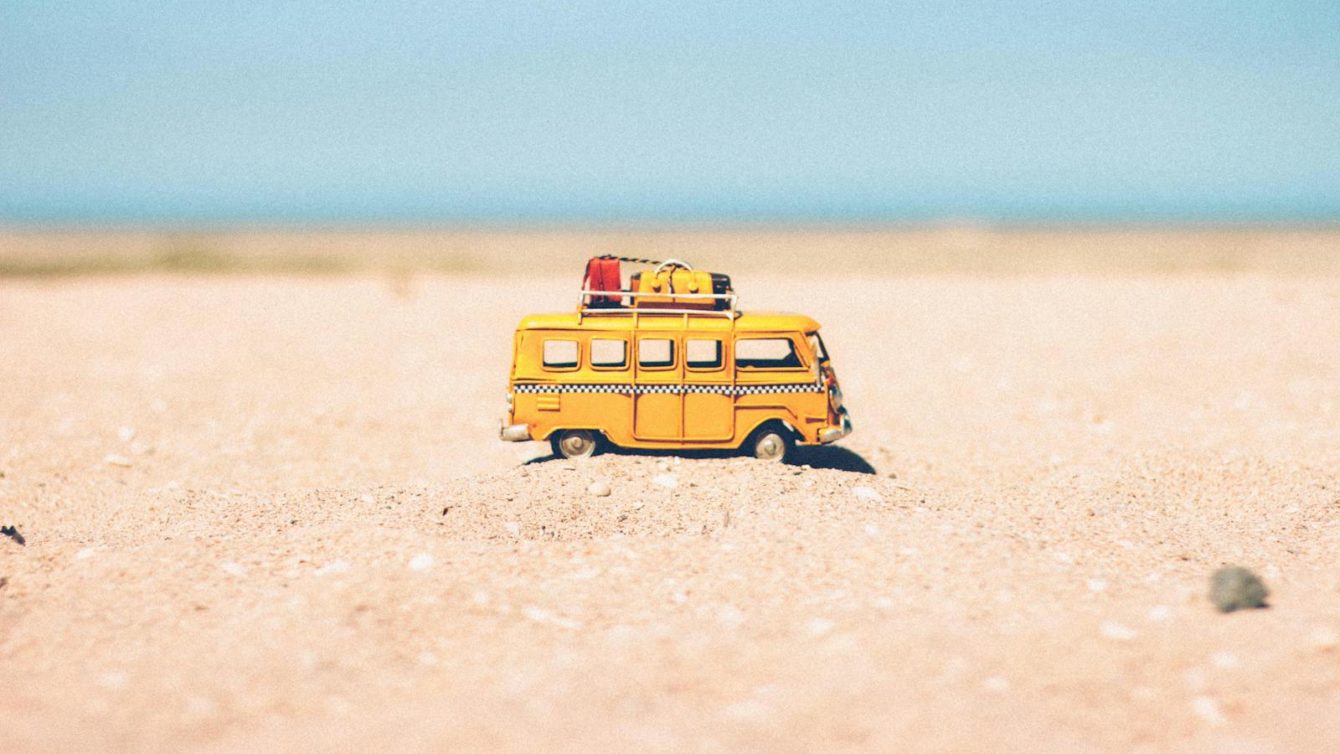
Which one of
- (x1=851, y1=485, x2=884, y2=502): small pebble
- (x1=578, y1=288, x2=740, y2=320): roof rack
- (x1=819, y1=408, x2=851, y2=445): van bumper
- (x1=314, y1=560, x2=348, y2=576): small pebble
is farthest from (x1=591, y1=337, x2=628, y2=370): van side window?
(x1=314, y1=560, x2=348, y2=576): small pebble

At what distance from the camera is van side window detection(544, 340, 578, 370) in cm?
945

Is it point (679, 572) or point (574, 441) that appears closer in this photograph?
point (679, 572)

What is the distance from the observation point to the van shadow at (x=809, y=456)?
9.70 meters

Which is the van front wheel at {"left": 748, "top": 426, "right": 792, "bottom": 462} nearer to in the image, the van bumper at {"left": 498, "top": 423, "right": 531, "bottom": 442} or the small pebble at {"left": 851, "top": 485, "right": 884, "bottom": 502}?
the small pebble at {"left": 851, "top": 485, "right": 884, "bottom": 502}

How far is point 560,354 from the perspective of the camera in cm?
948

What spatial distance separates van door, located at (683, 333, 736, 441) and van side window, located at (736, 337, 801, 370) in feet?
0.65

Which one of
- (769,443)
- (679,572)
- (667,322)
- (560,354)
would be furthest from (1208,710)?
(560,354)

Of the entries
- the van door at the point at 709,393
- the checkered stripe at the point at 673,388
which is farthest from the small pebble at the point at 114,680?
the van door at the point at 709,393

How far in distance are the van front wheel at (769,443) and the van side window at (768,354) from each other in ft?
1.90

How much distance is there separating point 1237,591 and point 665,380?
185 inches

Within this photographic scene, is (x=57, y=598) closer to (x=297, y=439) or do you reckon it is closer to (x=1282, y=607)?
(x=297, y=439)

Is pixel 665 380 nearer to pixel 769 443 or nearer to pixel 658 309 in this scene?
pixel 658 309

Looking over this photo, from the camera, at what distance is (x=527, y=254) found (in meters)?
47.3

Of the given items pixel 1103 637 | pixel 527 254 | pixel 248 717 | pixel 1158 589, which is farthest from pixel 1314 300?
pixel 527 254
